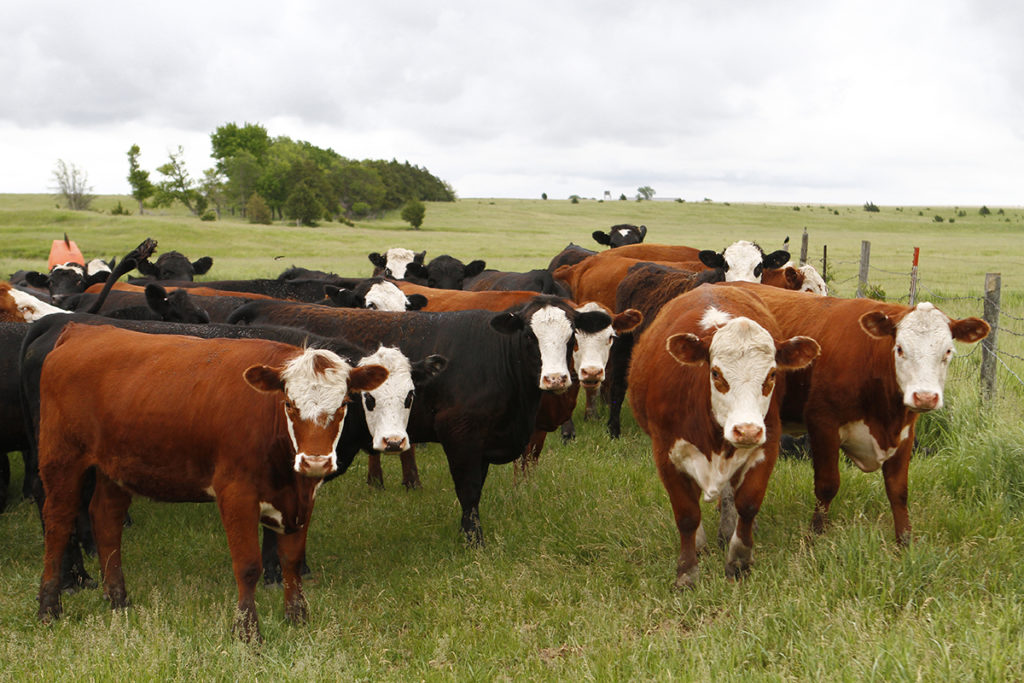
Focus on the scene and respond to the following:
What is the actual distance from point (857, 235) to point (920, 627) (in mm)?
59772

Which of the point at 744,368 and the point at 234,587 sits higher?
the point at 744,368

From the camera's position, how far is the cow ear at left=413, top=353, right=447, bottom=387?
556 centimetres

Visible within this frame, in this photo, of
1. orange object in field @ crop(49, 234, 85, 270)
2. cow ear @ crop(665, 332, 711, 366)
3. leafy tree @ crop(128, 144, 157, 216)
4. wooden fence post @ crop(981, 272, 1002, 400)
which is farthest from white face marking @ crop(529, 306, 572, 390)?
leafy tree @ crop(128, 144, 157, 216)

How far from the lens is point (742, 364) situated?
4453mm

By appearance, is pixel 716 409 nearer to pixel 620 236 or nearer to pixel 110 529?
pixel 110 529

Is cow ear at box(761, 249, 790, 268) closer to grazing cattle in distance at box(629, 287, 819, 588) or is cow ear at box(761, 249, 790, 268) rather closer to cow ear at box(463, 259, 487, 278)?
cow ear at box(463, 259, 487, 278)

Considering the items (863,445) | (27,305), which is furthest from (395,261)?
(863,445)

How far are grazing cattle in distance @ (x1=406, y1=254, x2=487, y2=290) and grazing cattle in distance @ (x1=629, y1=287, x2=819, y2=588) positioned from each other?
27.0 ft

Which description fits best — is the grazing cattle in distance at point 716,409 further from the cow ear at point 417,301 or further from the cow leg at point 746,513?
the cow ear at point 417,301

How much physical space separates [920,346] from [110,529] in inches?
205

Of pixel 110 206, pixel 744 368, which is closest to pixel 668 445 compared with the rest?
pixel 744 368

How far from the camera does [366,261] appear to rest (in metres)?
36.2

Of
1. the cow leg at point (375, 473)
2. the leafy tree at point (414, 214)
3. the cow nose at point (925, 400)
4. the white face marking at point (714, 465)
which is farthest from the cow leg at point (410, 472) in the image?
the leafy tree at point (414, 214)

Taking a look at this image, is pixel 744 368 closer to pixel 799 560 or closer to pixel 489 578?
pixel 799 560
